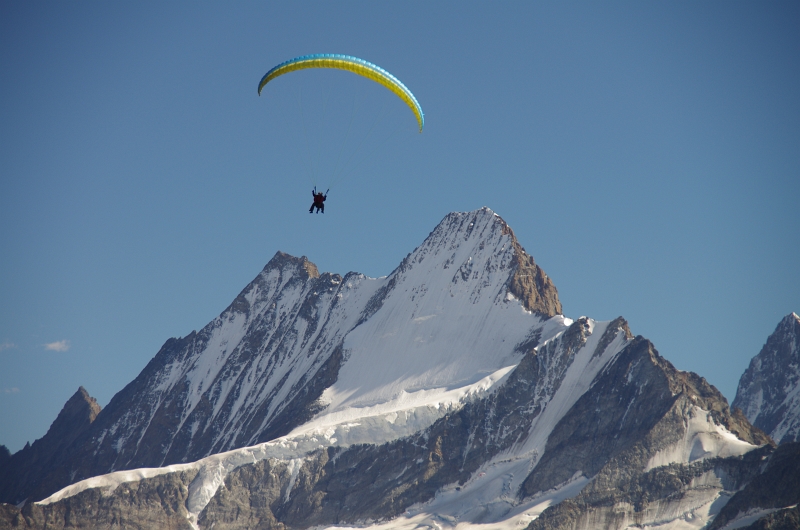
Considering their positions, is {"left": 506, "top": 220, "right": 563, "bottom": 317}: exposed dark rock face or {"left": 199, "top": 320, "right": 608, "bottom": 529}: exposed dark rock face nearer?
{"left": 199, "top": 320, "right": 608, "bottom": 529}: exposed dark rock face

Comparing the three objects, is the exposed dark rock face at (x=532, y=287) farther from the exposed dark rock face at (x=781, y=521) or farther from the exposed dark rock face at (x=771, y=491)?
the exposed dark rock face at (x=781, y=521)

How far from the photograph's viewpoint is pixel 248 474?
15675cm

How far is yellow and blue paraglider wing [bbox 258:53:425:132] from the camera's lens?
84.1 m

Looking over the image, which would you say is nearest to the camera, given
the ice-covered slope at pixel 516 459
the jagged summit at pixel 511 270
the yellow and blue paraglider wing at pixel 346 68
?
the yellow and blue paraglider wing at pixel 346 68

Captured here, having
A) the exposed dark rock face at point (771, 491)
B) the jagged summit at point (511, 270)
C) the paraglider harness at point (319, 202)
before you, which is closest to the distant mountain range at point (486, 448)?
the exposed dark rock face at point (771, 491)

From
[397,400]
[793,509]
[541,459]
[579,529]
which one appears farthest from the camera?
[397,400]

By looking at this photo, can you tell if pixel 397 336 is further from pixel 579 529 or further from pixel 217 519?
pixel 579 529

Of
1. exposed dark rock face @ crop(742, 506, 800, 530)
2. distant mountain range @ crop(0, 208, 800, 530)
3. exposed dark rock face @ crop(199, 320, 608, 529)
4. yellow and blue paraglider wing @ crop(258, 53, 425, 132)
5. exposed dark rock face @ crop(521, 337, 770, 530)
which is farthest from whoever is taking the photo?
exposed dark rock face @ crop(199, 320, 608, 529)

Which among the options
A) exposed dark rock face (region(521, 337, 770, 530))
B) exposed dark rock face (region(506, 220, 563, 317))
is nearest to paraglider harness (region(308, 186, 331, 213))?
exposed dark rock face (region(521, 337, 770, 530))

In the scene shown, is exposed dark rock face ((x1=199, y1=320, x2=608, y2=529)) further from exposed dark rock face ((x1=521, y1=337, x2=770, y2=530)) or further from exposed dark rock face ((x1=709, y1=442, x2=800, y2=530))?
exposed dark rock face ((x1=709, y1=442, x2=800, y2=530))

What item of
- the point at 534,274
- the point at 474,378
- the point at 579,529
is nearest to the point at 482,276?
the point at 534,274

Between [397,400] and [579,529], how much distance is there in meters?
51.3

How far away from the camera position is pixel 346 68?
278 ft

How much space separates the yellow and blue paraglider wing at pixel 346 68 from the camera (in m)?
84.1
